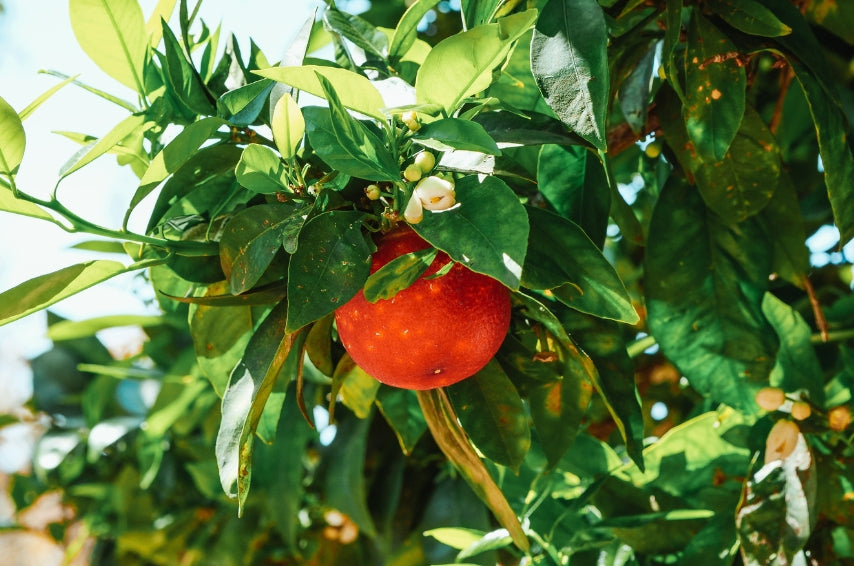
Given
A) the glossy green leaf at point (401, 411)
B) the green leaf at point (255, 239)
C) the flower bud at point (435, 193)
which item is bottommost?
the glossy green leaf at point (401, 411)

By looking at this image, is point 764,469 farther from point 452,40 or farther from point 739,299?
point 452,40

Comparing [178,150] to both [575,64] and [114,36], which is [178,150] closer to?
[114,36]

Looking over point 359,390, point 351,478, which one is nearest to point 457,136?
point 359,390

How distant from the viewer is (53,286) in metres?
0.47

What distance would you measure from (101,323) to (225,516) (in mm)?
445

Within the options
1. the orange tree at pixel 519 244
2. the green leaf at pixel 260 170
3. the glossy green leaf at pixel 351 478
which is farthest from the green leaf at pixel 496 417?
the glossy green leaf at pixel 351 478

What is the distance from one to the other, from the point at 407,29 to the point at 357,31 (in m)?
0.06

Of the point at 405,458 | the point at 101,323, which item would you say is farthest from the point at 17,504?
the point at 405,458

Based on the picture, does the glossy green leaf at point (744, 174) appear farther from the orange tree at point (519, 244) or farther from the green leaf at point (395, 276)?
the green leaf at point (395, 276)

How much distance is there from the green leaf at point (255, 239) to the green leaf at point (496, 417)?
0.66 feet

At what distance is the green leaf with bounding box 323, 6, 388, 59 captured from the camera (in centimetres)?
57

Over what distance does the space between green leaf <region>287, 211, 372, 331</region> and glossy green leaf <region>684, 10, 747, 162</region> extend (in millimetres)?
278

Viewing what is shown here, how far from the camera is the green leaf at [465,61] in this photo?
0.42 metres

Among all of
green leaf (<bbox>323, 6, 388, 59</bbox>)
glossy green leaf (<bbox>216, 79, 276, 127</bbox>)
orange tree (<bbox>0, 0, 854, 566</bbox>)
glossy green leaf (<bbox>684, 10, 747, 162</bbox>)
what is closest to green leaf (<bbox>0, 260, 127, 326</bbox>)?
orange tree (<bbox>0, 0, 854, 566</bbox>)
